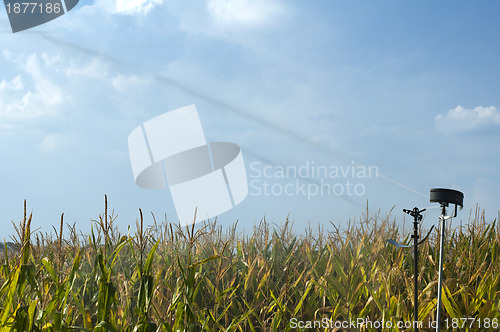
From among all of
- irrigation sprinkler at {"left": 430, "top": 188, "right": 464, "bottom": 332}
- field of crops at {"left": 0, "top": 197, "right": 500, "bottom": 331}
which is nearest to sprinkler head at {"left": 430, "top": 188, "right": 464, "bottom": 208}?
irrigation sprinkler at {"left": 430, "top": 188, "right": 464, "bottom": 332}

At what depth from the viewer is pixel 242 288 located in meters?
4.61

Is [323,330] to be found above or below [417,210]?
below

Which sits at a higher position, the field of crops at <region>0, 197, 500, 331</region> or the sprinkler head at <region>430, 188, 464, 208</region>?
the sprinkler head at <region>430, 188, 464, 208</region>

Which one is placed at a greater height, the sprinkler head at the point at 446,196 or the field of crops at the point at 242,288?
the sprinkler head at the point at 446,196

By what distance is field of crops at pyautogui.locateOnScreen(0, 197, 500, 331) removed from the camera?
3107 mm

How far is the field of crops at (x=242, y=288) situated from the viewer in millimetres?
3107

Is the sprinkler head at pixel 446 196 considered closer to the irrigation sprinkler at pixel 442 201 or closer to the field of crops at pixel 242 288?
the irrigation sprinkler at pixel 442 201

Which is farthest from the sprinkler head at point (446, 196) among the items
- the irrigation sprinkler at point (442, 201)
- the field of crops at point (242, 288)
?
the field of crops at point (242, 288)

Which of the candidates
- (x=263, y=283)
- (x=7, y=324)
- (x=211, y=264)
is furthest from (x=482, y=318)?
(x=7, y=324)

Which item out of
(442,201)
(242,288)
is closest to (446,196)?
(442,201)

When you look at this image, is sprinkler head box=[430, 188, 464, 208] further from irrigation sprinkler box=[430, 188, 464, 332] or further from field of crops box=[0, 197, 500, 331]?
field of crops box=[0, 197, 500, 331]

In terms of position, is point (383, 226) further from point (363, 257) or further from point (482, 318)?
point (482, 318)

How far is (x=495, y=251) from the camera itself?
570cm

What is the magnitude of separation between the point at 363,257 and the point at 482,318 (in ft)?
3.90
